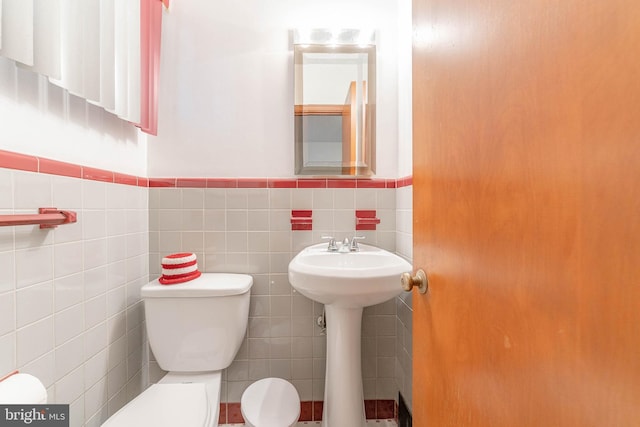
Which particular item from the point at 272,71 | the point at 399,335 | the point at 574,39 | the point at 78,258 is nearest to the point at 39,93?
the point at 78,258

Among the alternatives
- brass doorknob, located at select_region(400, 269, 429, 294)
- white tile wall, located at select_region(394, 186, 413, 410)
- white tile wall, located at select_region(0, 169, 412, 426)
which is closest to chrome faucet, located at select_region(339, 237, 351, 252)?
white tile wall, located at select_region(0, 169, 412, 426)

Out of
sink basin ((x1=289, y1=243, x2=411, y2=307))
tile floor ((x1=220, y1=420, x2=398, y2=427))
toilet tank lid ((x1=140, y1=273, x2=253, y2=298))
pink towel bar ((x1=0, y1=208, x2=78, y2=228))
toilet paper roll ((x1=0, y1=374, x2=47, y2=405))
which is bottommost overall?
tile floor ((x1=220, y1=420, x2=398, y2=427))

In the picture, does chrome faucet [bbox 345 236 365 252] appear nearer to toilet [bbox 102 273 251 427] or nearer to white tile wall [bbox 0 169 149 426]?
toilet [bbox 102 273 251 427]

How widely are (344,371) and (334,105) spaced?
1194 millimetres

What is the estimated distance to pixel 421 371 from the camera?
68 cm

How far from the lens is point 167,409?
909 millimetres

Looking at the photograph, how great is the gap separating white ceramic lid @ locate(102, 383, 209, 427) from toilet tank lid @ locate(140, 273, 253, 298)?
0.32 metres

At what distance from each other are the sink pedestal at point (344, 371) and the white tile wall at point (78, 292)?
34.1 inches

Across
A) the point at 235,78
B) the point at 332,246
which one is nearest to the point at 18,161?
the point at 235,78

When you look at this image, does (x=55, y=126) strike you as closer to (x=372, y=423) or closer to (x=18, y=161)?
(x=18, y=161)

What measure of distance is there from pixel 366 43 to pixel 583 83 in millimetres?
1319

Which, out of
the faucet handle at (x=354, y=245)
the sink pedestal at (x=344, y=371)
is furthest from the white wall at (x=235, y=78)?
the sink pedestal at (x=344, y=371)

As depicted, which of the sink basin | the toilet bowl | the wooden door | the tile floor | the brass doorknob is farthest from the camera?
the tile floor

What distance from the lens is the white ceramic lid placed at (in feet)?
2.79
